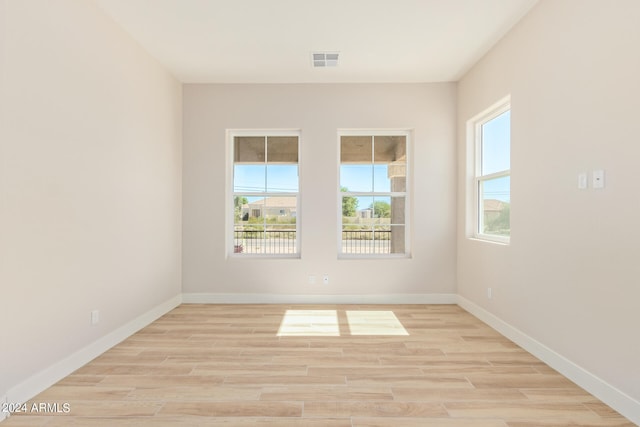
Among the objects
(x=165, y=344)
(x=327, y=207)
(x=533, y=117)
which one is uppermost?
(x=533, y=117)

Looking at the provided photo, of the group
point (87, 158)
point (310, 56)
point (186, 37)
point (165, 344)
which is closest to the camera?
point (87, 158)

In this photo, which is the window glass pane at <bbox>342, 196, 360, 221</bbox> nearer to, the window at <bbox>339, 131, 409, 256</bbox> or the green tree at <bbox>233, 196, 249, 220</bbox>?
the window at <bbox>339, 131, 409, 256</bbox>

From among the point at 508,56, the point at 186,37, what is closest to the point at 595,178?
the point at 508,56

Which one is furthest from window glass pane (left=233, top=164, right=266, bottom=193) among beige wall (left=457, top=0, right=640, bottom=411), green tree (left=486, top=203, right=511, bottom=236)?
beige wall (left=457, top=0, right=640, bottom=411)

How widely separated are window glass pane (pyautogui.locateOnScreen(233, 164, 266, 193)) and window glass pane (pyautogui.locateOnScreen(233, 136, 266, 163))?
9cm

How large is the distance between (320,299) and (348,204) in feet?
4.14

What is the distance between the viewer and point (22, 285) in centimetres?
220

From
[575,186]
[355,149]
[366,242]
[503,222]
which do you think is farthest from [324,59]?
[575,186]

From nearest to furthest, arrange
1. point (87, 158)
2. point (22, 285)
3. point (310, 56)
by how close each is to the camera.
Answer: point (22, 285) → point (87, 158) → point (310, 56)

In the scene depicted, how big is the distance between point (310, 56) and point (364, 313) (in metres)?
2.86

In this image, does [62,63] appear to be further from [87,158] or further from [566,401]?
[566,401]

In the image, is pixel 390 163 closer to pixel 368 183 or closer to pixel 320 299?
pixel 368 183

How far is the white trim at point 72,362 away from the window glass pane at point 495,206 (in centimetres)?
369

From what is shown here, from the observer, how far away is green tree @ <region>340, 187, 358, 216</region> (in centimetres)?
472
